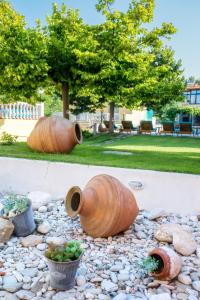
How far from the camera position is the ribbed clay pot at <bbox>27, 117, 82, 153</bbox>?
7.96m

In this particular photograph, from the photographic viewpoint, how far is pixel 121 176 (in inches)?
240

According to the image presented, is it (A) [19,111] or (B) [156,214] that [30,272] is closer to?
(B) [156,214]

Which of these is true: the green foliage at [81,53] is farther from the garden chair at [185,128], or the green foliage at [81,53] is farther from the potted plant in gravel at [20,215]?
the potted plant in gravel at [20,215]

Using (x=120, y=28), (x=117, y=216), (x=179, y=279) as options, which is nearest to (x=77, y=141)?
(x=117, y=216)

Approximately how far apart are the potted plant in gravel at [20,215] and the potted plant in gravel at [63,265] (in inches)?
48.1

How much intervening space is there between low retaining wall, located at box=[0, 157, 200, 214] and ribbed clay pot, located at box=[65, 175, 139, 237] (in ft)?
4.28

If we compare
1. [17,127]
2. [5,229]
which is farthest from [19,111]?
[5,229]

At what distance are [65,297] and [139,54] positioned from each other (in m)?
11.9

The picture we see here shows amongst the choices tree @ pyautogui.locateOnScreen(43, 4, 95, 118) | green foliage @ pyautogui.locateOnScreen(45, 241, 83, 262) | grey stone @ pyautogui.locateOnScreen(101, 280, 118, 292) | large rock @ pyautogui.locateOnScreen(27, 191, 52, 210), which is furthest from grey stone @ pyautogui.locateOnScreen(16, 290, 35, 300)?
tree @ pyautogui.locateOnScreen(43, 4, 95, 118)

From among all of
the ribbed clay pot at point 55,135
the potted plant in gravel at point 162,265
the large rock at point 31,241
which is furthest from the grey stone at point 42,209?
Answer: the ribbed clay pot at point 55,135

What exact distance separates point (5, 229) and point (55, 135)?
3.84 meters

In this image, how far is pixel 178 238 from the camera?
412 cm

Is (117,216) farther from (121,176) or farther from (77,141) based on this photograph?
(77,141)

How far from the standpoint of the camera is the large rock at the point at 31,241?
4.31 metres
